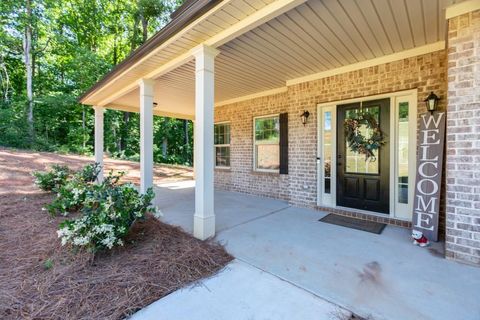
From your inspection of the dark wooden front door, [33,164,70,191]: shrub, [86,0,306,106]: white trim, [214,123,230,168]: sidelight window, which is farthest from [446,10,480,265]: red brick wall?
[33,164,70,191]: shrub

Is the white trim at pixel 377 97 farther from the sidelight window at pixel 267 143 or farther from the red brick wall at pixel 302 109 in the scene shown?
the sidelight window at pixel 267 143

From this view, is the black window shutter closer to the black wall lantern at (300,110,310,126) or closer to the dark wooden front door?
the black wall lantern at (300,110,310,126)

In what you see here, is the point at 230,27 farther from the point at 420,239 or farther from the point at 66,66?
the point at 66,66

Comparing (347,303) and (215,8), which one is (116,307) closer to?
(347,303)

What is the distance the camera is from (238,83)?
512cm

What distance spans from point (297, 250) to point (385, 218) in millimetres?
1908

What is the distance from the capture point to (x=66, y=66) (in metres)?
14.5

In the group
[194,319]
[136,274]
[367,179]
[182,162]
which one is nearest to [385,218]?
[367,179]

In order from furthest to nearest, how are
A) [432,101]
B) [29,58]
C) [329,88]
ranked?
[29,58] → [329,88] → [432,101]

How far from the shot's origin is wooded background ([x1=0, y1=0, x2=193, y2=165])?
471 inches

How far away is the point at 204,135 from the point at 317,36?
6.41 feet

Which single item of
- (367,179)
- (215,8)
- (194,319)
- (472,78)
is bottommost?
(194,319)

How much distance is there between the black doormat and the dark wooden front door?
11.4 inches

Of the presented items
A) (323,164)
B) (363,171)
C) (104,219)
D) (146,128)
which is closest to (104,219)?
(104,219)
